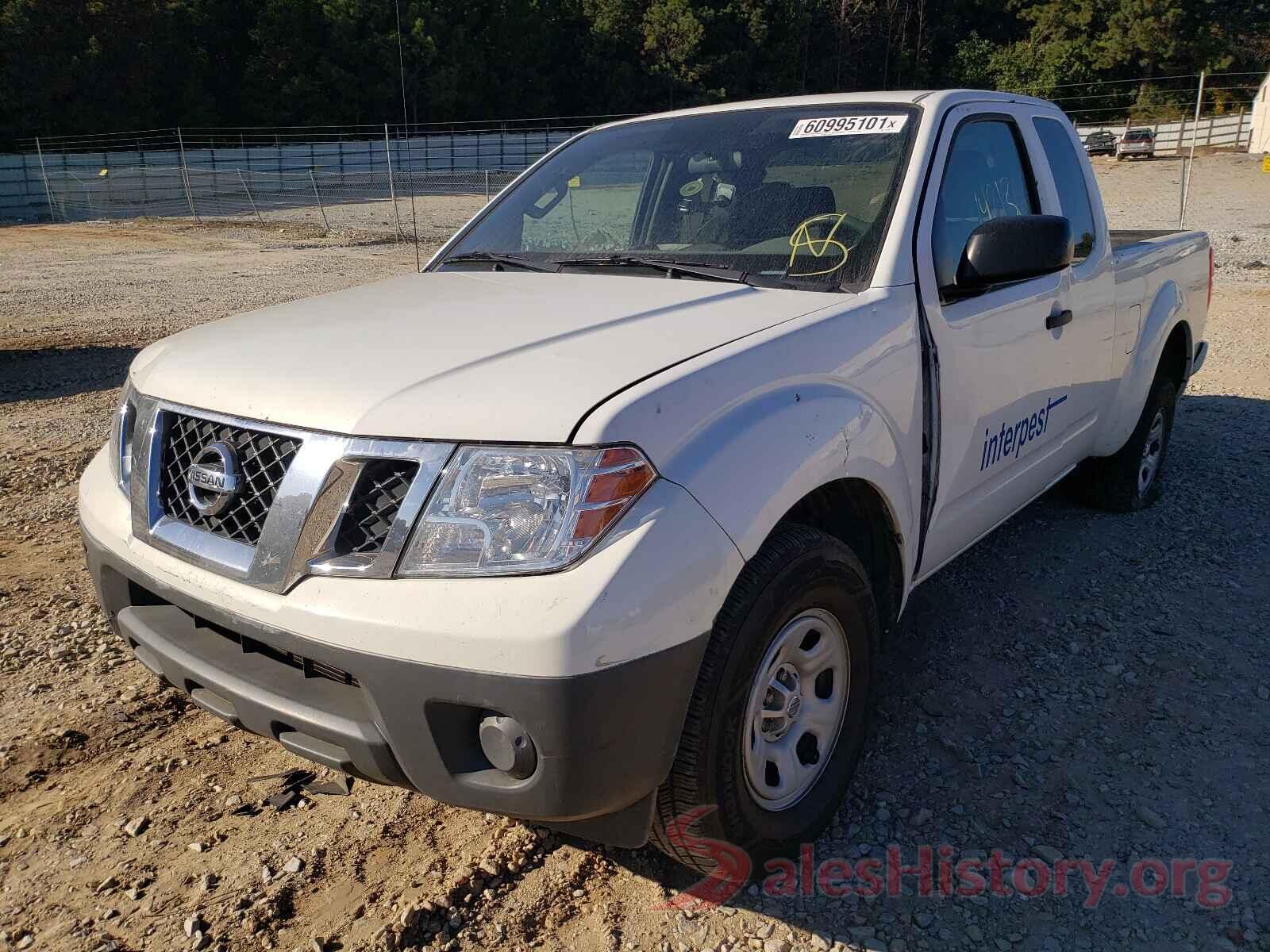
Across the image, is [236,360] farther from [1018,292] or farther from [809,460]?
[1018,292]

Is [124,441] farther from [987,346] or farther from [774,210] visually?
[987,346]

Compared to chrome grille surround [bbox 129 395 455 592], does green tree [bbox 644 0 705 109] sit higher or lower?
higher

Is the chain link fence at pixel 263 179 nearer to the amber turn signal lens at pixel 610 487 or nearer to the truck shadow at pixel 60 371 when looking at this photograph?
the truck shadow at pixel 60 371

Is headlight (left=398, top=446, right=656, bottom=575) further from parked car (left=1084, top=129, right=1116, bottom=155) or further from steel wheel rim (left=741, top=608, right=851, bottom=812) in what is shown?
parked car (left=1084, top=129, right=1116, bottom=155)

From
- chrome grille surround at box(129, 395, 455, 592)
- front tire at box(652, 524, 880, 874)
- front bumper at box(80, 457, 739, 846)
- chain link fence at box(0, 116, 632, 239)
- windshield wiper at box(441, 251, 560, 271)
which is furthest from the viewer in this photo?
chain link fence at box(0, 116, 632, 239)

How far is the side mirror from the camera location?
2.81 m

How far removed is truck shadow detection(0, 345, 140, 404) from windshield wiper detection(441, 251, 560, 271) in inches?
205

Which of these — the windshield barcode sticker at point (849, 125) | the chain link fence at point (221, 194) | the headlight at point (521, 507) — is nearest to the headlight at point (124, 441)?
the headlight at point (521, 507)

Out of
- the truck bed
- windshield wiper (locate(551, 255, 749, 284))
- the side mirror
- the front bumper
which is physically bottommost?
the front bumper

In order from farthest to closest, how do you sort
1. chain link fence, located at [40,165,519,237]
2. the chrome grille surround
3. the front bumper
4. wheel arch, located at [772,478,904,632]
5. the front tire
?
chain link fence, located at [40,165,519,237]
wheel arch, located at [772,478,904,632]
the front tire
the chrome grille surround
the front bumper

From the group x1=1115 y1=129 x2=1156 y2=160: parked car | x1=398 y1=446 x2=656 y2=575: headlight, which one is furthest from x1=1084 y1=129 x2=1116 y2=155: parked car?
x1=398 y1=446 x2=656 y2=575: headlight

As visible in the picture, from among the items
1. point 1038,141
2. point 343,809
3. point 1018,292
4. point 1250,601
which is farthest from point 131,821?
point 1250,601

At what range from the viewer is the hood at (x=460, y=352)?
2014mm

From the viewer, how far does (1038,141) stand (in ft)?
12.5
